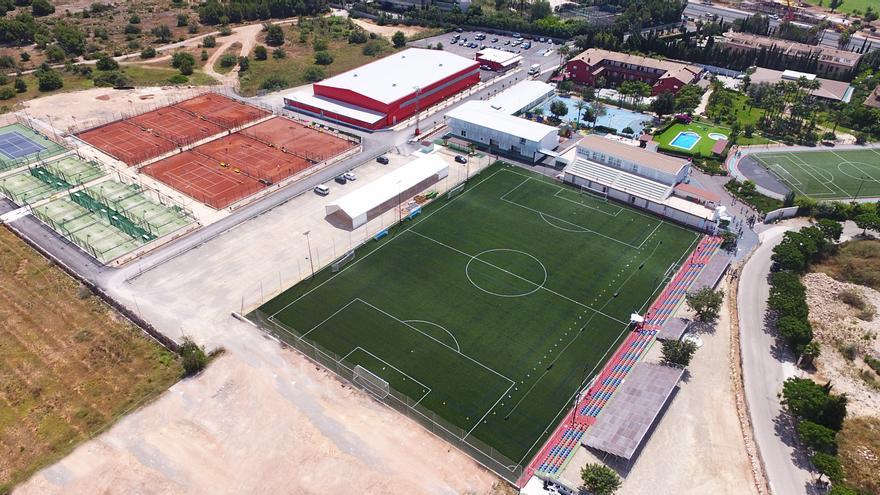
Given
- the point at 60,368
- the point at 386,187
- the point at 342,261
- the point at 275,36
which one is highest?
the point at 275,36

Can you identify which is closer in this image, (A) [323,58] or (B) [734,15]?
(A) [323,58]

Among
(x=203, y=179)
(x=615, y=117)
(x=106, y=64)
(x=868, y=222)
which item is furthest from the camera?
(x=106, y=64)

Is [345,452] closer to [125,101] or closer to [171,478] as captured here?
[171,478]

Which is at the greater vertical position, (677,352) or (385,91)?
(385,91)

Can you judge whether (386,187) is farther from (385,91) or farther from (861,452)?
(861,452)

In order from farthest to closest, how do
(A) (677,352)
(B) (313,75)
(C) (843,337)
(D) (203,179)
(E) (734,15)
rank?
(E) (734,15) → (B) (313,75) → (D) (203,179) → (C) (843,337) → (A) (677,352)

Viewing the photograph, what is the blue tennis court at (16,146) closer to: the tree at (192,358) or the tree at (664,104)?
the tree at (192,358)

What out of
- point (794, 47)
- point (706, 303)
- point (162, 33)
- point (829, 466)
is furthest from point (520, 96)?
point (162, 33)

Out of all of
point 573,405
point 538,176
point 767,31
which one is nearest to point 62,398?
point 573,405
